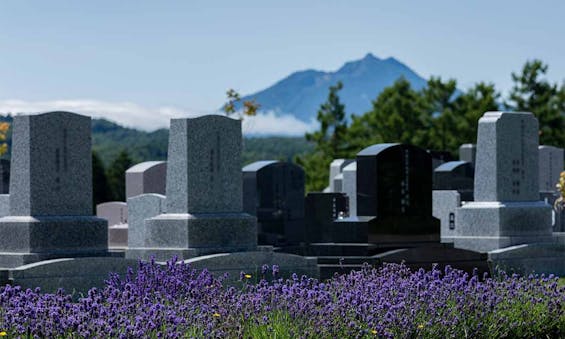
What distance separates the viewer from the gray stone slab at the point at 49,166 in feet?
45.5

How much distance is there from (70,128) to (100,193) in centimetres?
3632

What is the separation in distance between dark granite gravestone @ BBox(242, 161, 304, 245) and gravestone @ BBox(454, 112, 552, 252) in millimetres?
3559

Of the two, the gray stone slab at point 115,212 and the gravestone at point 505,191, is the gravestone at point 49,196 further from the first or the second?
the gray stone slab at point 115,212

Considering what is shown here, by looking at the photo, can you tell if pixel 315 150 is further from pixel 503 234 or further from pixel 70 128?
pixel 70 128

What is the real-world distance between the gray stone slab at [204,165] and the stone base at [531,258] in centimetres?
496

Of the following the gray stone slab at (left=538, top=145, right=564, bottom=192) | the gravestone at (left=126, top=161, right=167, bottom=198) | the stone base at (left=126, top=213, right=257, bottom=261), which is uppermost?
the gray stone slab at (left=538, top=145, right=564, bottom=192)

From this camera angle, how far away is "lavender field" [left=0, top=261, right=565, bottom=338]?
754cm

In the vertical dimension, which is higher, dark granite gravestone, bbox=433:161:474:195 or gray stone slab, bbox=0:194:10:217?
dark granite gravestone, bbox=433:161:474:195

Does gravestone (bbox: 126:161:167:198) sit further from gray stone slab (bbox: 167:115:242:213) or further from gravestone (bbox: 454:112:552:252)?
gravestone (bbox: 454:112:552:252)

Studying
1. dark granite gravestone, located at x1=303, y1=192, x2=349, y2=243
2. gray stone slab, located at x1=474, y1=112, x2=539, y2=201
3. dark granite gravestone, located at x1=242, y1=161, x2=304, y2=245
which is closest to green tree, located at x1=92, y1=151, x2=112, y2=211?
dark granite gravestone, located at x1=242, y1=161, x2=304, y2=245

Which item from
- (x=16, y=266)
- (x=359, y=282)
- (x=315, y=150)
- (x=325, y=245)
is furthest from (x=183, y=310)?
(x=315, y=150)

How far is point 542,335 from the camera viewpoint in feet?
32.6

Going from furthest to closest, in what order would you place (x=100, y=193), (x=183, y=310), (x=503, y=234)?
(x=100, y=193), (x=503, y=234), (x=183, y=310)

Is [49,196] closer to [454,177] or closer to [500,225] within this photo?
[500,225]
